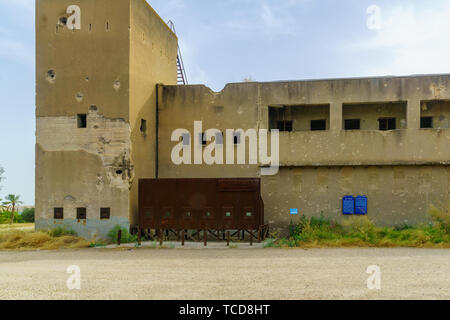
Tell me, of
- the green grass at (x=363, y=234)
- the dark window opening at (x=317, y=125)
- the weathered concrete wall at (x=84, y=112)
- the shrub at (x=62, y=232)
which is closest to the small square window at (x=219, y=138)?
the weathered concrete wall at (x=84, y=112)

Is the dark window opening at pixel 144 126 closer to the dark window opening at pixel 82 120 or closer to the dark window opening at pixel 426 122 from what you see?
the dark window opening at pixel 82 120

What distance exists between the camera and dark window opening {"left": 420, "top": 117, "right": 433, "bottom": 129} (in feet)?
58.5

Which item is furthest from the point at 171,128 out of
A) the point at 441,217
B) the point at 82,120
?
the point at 441,217

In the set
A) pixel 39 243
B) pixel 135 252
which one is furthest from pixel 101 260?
pixel 39 243

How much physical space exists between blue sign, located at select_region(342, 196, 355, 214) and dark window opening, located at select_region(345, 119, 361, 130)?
132 inches

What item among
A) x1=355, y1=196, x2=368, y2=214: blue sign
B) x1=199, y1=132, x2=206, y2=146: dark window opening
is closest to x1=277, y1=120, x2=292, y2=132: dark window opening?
x1=199, y1=132, x2=206, y2=146: dark window opening

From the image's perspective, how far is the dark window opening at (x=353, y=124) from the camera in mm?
18141

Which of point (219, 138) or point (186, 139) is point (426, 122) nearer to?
point (219, 138)

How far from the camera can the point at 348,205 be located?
54.5ft

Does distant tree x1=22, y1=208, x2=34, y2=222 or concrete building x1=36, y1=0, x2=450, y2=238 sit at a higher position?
concrete building x1=36, y1=0, x2=450, y2=238

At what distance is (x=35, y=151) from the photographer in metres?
16.2

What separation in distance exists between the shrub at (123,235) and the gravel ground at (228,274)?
1.41m

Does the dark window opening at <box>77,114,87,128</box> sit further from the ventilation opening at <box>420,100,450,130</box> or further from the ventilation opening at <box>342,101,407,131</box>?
the ventilation opening at <box>420,100,450,130</box>
